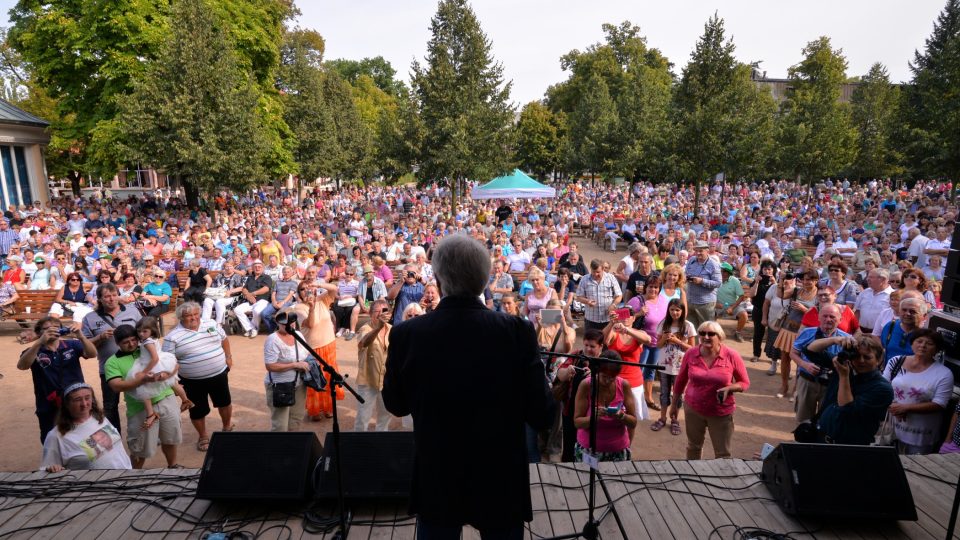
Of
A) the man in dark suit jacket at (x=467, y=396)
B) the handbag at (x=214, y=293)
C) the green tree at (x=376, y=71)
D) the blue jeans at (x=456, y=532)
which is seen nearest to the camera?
the man in dark suit jacket at (x=467, y=396)

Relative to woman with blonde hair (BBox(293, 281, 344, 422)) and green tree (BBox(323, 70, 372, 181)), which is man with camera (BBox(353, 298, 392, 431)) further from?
green tree (BBox(323, 70, 372, 181))

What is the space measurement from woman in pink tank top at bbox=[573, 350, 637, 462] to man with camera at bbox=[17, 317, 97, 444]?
14.1 feet

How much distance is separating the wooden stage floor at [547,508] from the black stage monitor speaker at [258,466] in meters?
0.13

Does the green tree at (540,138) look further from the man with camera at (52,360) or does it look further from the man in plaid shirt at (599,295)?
the man with camera at (52,360)

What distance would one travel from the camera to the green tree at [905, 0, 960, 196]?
18.8m

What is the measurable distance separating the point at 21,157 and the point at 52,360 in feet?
83.5

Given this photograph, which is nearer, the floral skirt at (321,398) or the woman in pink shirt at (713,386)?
the woman in pink shirt at (713,386)

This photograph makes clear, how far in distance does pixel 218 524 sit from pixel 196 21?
17851 mm

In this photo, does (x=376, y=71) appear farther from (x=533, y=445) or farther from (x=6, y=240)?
(x=533, y=445)

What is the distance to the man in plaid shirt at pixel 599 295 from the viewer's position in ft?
23.3

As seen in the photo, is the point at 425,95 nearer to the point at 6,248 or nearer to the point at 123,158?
the point at 123,158

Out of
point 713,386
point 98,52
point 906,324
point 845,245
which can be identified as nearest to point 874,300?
point 906,324

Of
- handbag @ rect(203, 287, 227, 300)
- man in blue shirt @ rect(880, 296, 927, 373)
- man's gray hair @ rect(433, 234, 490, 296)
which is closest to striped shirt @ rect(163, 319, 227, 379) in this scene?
man's gray hair @ rect(433, 234, 490, 296)

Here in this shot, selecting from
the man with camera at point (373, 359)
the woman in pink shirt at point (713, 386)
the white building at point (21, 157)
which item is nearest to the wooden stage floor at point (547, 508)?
the woman in pink shirt at point (713, 386)
